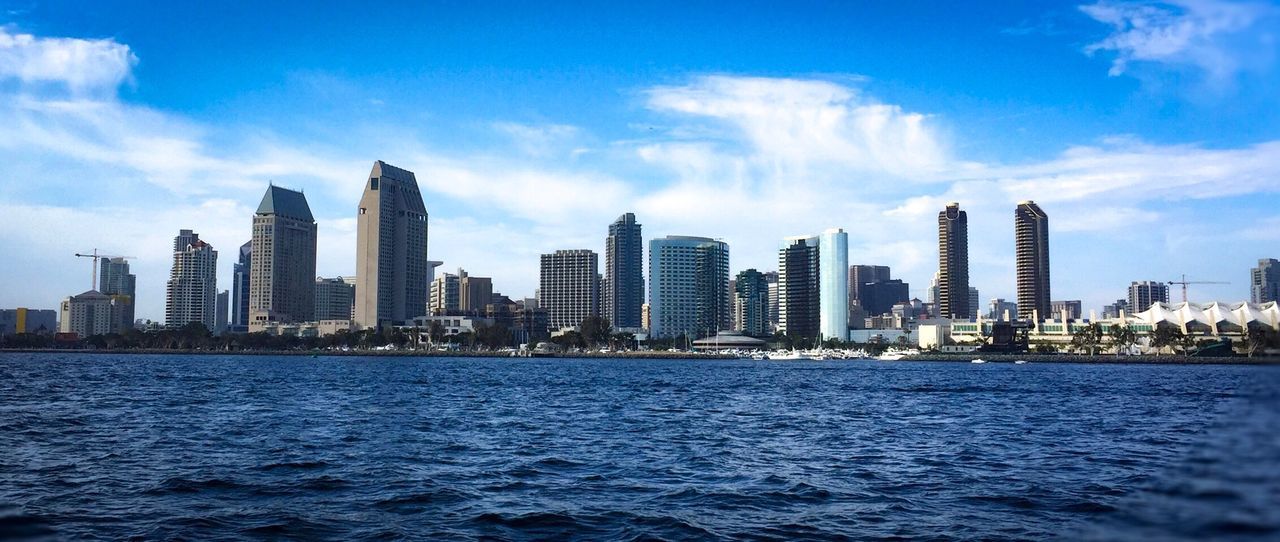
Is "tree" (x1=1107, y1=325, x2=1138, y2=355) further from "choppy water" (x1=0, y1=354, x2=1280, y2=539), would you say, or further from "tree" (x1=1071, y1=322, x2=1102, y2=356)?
"choppy water" (x1=0, y1=354, x2=1280, y2=539)

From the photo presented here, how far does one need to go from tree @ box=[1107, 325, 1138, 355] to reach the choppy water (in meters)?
158

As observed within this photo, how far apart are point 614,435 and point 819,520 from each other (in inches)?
672

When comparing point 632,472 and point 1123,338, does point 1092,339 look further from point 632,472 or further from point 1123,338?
point 632,472

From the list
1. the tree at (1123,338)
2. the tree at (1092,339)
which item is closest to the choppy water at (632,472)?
the tree at (1123,338)

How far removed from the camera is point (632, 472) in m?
25.5

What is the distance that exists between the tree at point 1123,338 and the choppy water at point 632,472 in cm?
15815

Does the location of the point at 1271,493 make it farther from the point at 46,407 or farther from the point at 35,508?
the point at 46,407

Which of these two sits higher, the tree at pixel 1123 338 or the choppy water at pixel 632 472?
the tree at pixel 1123 338

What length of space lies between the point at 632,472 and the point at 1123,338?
7536 inches

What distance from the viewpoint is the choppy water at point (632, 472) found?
3422 millimetres

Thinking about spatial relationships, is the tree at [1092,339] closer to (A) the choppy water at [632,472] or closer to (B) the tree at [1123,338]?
(B) the tree at [1123,338]

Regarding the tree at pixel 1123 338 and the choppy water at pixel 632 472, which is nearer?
the choppy water at pixel 632 472

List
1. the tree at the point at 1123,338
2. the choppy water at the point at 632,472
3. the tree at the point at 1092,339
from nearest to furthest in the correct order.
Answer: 1. the choppy water at the point at 632,472
2. the tree at the point at 1123,338
3. the tree at the point at 1092,339

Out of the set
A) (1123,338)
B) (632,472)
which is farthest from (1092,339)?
(632,472)
